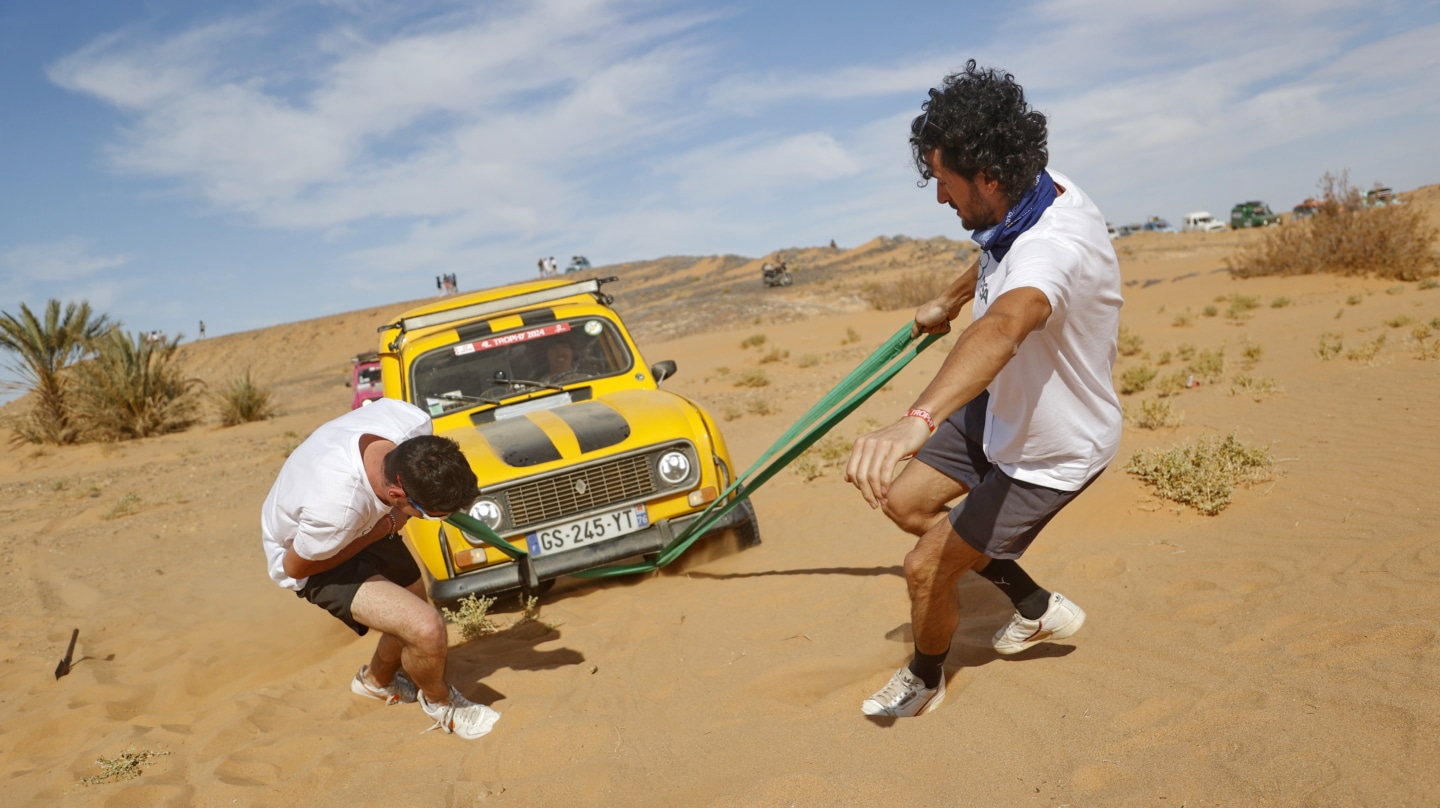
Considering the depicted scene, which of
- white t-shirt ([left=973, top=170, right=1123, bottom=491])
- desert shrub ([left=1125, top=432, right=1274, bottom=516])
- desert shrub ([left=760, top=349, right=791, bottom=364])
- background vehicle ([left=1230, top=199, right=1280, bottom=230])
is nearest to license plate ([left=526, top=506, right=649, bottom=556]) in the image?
white t-shirt ([left=973, top=170, right=1123, bottom=491])

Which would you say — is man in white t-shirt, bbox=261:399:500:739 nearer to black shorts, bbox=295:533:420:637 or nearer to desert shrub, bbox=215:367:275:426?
black shorts, bbox=295:533:420:637

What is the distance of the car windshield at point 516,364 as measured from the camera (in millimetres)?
6762

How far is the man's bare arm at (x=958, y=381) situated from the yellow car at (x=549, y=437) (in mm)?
3475

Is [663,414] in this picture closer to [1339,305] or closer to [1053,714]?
[1053,714]

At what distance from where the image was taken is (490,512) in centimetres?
556

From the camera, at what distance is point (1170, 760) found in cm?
281

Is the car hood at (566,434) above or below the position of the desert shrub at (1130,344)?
above

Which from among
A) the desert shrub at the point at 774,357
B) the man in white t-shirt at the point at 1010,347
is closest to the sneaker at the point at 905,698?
the man in white t-shirt at the point at 1010,347

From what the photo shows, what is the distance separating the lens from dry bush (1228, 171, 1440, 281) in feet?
57.5

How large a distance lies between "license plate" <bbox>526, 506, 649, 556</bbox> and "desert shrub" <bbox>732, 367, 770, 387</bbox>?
431 inches

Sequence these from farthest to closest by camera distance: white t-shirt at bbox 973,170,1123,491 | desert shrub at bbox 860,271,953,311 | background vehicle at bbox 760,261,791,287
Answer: background vehicle at bbox 760,261,791,287, desert shrub at bbox 860,271,953,311, white t-shirt at bbox 973,170,1123,491

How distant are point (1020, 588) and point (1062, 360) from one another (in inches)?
48.9

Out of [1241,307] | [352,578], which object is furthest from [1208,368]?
[352,578]

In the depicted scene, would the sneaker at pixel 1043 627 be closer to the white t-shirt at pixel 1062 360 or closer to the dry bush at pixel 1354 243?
the white t-shirt at pixel 1062 360
